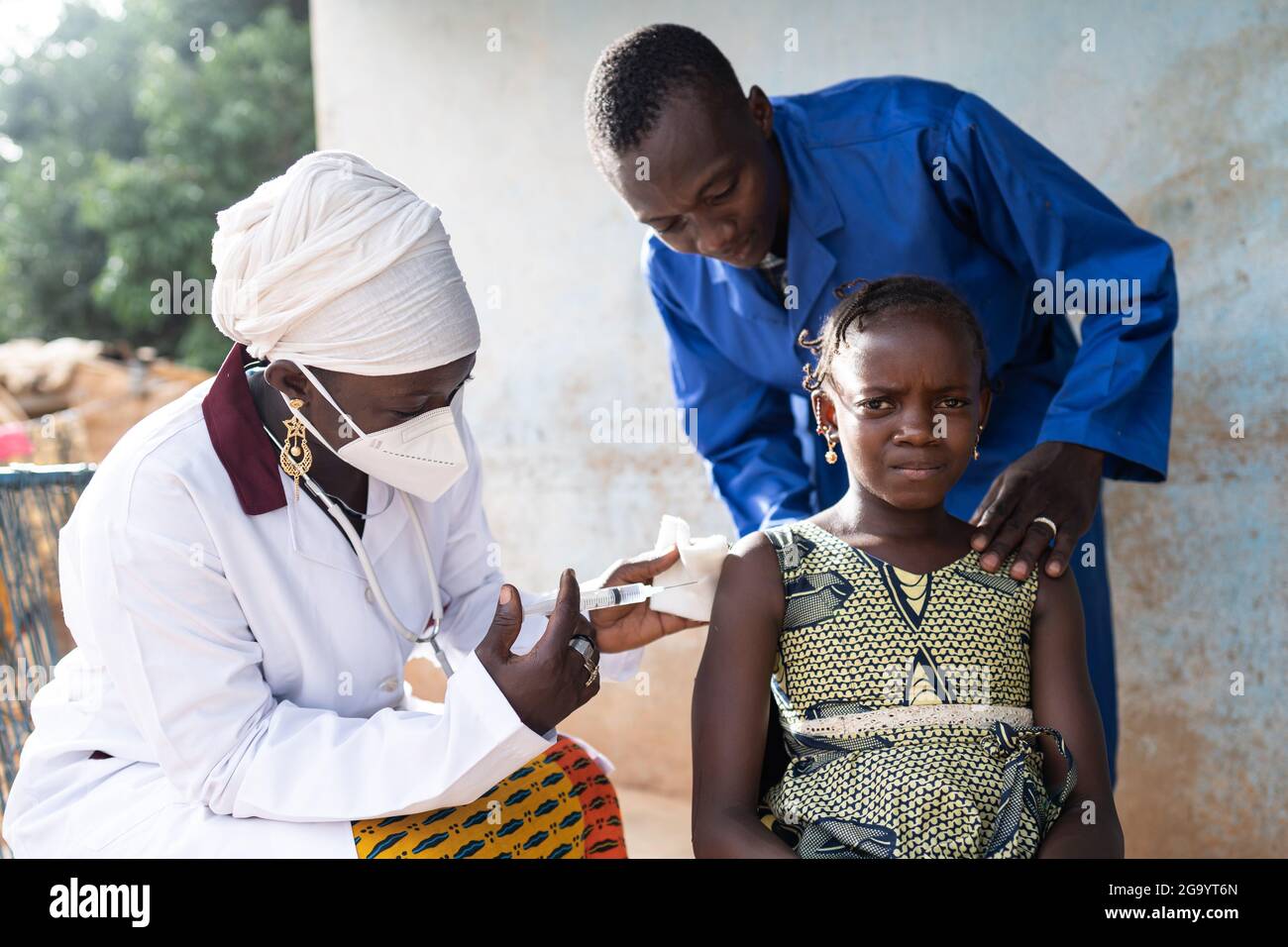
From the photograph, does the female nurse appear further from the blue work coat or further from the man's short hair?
the blue work coat

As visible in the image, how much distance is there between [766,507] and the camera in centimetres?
271

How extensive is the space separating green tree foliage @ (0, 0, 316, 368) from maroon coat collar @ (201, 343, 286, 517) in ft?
47.9

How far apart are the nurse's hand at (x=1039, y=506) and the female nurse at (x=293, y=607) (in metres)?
0.62

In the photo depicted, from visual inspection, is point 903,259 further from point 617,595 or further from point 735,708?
point 735,708

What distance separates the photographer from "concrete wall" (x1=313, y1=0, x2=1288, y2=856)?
10.6ft

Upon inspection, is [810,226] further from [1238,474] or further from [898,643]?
[1238,474]

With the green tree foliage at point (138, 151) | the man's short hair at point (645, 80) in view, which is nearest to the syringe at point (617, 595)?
the man's short hair at point (645, 80)

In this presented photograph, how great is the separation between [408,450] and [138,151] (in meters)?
21.3

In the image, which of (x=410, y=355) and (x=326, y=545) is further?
(x=326, y=545)

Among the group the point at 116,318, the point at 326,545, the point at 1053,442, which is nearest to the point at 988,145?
the point at 1053,442

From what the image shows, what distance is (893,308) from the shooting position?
2.09 m

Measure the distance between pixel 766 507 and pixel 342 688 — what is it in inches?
38.9

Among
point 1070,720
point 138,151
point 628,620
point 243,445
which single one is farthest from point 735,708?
point 138,151

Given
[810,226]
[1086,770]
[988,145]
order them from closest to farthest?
[1086,770]
[988,145]
[810,226]
